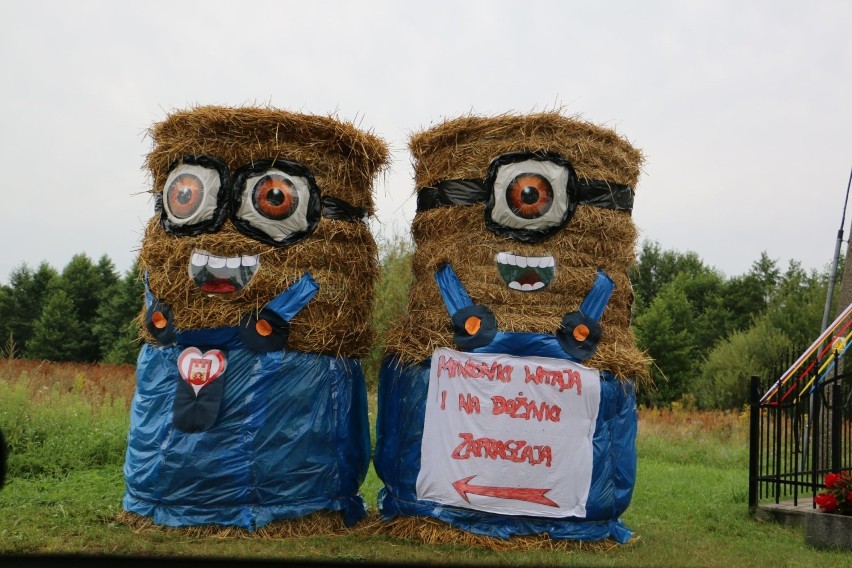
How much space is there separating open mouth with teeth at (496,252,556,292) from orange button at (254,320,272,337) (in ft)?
5.89

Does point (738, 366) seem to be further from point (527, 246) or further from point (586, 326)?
point (527, 246)

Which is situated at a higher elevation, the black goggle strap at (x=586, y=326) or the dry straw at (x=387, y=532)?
the black goggle strap at (x=586, y=326)

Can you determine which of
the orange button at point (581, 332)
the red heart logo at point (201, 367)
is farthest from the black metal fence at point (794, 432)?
the red heart logo at point (201, 367)

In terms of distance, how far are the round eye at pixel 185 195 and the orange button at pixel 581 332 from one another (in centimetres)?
298

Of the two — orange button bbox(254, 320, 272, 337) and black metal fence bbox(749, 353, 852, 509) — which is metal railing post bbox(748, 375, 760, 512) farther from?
orange button bbox(254, 320, 272, 337)

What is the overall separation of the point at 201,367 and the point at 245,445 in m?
0.66

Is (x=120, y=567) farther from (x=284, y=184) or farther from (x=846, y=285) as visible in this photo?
(x=846, y=285)

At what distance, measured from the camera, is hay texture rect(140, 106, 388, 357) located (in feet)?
20.5

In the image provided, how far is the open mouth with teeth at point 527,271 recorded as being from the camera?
20.4ft

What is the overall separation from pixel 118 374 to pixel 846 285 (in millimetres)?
12038

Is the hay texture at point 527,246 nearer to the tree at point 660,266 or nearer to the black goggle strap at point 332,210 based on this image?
the black goggle strap at point 332,210

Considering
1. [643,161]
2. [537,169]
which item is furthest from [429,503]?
[643,161]

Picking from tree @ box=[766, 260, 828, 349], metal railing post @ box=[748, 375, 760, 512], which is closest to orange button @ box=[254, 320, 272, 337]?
metal railing post @ box=[748, 375, 760, 512]

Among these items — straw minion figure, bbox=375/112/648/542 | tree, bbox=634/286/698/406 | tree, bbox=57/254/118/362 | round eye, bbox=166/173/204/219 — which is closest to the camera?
straw minion figure, bbox=375/112/648/542
